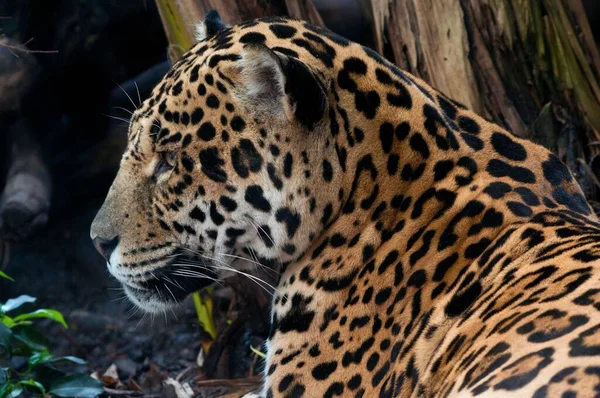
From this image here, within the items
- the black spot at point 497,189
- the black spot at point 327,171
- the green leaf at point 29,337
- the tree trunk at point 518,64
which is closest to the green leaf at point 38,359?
the green leaf at point 29,337

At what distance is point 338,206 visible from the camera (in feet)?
14.0

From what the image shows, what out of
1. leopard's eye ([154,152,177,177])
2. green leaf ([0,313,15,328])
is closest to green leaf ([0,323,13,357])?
green leaf ([0,313,15,328])

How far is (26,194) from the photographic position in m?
8.03

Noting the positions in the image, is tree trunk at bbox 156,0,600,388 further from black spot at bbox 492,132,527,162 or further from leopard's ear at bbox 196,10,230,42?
black spot at bbox 492,132,527,162

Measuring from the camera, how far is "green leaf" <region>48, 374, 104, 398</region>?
19.9 feet

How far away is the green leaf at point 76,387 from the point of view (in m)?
6.06

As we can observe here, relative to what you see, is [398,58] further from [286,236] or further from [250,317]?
[286,236]

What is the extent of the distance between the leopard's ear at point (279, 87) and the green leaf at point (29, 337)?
109 inches

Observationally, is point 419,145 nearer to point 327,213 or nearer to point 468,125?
point 468,125

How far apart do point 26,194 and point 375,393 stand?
195 inches

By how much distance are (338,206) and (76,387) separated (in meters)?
2.71

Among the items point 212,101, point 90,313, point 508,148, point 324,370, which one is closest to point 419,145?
point 508,148

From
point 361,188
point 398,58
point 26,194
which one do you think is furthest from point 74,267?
point 361,188

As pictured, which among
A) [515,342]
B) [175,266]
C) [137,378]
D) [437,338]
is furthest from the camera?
[137,378]
